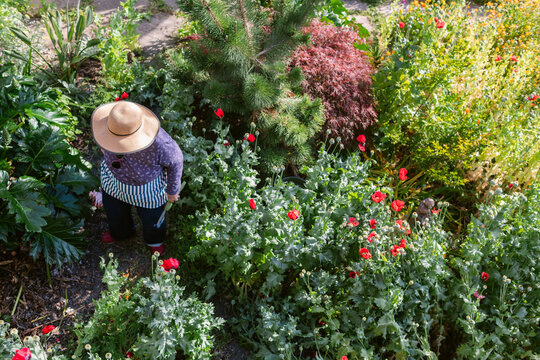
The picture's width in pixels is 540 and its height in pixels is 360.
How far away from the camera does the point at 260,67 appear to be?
3.35 meters

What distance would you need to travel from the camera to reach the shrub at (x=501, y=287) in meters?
2.52

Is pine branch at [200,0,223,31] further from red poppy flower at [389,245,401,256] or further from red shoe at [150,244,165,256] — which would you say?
red poppy flower at [389,245,401,256]

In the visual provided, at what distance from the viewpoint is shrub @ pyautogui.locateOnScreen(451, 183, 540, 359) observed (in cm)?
252

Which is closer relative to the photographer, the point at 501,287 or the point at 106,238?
the point at 501,287

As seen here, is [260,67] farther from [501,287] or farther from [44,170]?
[501,287]

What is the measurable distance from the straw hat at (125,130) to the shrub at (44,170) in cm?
60

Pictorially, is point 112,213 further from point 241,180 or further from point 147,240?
point 241,180

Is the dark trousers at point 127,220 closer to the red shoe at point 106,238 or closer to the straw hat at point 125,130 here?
the red shoe at point 106,238

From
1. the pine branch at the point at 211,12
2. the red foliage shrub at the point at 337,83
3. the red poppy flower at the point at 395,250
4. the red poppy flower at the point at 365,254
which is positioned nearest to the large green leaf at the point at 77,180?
the pine branch at the point at 211,12

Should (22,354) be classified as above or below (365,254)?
below

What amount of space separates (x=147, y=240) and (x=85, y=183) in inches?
24.3

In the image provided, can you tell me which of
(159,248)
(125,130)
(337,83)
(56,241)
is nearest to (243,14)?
(337,83)

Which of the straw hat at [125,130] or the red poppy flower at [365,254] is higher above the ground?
the straw hat at [125,130]

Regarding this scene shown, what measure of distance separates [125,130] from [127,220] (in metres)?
0.90
